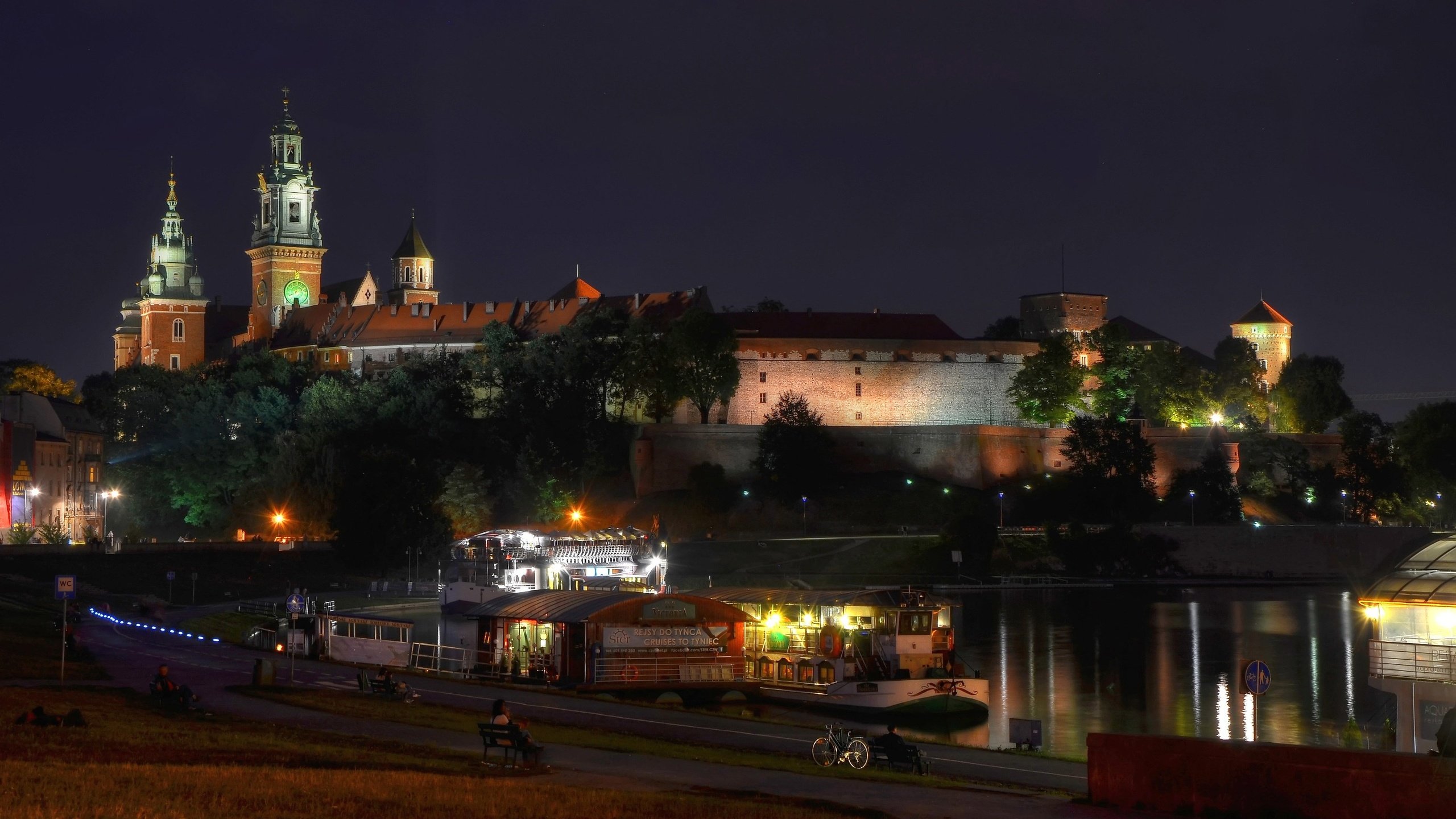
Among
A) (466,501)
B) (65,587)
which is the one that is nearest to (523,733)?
(65,587)

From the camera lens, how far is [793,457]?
82.8m

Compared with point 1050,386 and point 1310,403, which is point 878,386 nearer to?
point 1050,386

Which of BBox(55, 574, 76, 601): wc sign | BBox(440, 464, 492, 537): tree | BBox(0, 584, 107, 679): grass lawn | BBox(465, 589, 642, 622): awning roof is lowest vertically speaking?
BBox(0, 584, 107, 679): grass lawn

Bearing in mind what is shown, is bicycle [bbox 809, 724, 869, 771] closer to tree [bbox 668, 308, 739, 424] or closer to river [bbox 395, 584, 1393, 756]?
river [bbox 395, 584, 1393, 756]

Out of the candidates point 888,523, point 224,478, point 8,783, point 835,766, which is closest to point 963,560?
point 888,523

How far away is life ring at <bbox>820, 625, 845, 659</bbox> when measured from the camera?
36750 mm

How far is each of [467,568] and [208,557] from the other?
1862 cm

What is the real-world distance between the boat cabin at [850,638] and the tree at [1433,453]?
64.5 meters

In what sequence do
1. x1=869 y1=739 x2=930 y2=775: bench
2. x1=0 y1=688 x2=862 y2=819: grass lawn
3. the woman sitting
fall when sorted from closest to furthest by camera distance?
x1=0 y1=688 x2=862 y2=819: grass lawn, the woman sitting, x1=869 y1=739 x2=930 y2=775: bench

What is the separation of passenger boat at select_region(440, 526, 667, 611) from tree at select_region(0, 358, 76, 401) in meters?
89.7

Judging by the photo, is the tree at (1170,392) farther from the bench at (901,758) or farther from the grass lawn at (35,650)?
the bench at (901,758)

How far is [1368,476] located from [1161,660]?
1892 inches

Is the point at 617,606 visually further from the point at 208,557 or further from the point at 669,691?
the point at 208,557

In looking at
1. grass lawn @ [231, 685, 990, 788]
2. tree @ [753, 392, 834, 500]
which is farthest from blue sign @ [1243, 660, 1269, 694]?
tree @ [753, 392, 834, 500]
